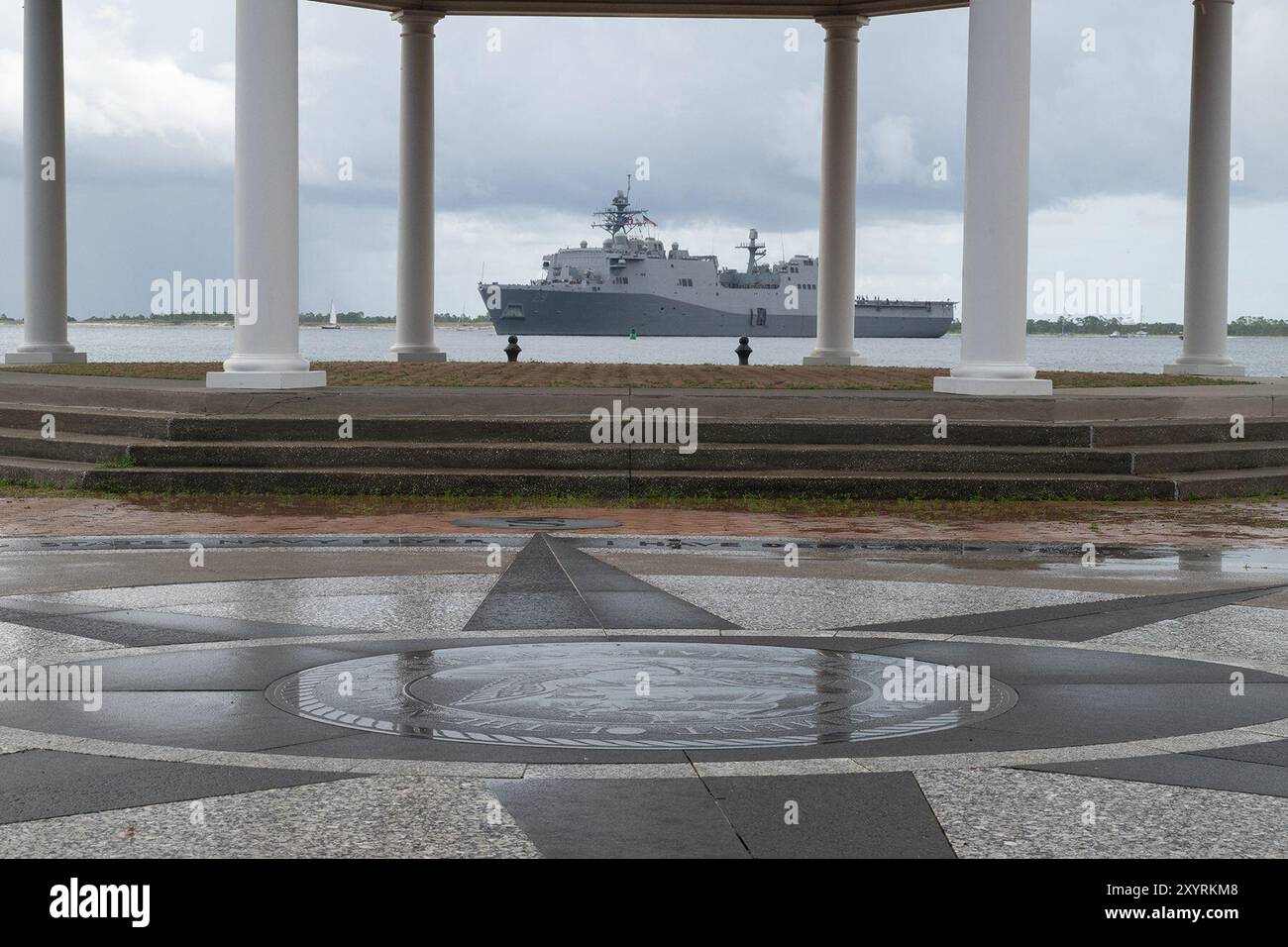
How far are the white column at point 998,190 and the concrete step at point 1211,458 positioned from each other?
1780mm

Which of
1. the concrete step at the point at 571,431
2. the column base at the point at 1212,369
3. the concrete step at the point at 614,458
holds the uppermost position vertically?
the column base at the point at 1212,369

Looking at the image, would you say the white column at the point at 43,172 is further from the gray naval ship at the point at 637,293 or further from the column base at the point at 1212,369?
the gray naval ship at the point at 637,293

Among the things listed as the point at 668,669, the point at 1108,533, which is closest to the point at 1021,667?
the point at 668,669

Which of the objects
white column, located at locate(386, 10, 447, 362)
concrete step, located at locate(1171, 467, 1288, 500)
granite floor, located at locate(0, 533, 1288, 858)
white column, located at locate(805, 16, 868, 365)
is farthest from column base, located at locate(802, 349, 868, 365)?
granite floor, located at locate(0, 533, 1288, 858)

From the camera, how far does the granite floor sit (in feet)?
16.6

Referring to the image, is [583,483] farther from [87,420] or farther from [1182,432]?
[1182,432]

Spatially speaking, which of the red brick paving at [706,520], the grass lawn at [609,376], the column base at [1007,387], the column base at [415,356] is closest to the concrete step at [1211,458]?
the red brick paving at [706,520]

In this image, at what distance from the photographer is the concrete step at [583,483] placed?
1727cm

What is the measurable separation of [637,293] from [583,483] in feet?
406

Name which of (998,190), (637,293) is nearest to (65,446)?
(998,190)

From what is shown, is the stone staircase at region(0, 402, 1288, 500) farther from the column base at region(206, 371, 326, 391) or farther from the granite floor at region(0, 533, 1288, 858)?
the granite floor at region(0, 533, 1288, 858)

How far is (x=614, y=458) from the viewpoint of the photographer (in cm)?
1784

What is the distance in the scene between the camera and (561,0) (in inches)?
1219
